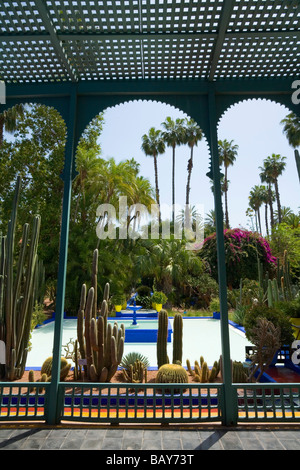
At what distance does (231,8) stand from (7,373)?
5.60 m

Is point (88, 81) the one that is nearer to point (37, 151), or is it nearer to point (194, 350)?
point (194, 350)

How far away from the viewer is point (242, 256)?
16.2 meters

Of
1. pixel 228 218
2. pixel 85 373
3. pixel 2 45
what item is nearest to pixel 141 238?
pixel 85 373

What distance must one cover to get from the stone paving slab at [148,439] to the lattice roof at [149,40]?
3893 millimetres

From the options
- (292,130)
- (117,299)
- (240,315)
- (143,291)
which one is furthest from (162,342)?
(292,130)

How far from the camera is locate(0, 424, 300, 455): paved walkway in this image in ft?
8.90

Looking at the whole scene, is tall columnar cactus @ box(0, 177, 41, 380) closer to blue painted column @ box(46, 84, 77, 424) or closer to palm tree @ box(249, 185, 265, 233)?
blue painted column @ box(46, 84, 77, 424)

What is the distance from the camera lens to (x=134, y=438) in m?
2.88

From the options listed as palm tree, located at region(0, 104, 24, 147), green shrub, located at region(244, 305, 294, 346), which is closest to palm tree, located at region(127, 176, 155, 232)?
palm tree, located at region(0, 104, 24, 147)

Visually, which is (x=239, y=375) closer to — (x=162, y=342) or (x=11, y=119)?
(x=162, y=342)

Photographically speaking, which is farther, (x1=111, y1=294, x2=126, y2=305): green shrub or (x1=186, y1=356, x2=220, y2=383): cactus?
(x1=111, y1=294, x2=126, y2=305): green shrub

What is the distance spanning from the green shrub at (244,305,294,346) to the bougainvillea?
1049cm

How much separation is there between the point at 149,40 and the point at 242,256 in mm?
14295

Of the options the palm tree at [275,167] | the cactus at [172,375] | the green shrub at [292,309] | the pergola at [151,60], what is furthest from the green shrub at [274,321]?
the palm tree at [275,167]
